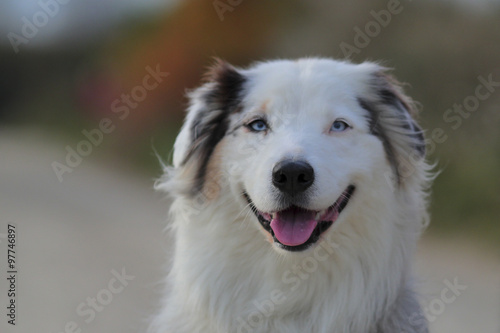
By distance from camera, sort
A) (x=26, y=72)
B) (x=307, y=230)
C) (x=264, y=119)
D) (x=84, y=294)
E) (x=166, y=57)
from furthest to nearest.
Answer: (x=26, y=72) < (x=166, y=57) < (x=84, y=294) < (x=264, y=119) < (x=307, y=230)

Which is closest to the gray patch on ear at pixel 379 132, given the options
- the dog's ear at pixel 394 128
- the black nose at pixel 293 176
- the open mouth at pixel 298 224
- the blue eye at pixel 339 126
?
the dog's ear at pixel 394 128

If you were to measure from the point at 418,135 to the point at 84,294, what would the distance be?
15.5 feet

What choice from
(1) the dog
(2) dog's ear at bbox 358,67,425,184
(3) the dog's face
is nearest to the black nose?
(3) the dog's face

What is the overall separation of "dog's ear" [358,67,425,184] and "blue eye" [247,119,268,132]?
2.12 feet

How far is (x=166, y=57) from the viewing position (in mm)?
11469

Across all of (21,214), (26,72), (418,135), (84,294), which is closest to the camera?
(418,135)

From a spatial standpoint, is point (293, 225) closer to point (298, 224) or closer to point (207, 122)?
→ point (298, 224)

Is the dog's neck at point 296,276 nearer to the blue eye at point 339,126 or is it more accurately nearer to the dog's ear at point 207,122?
the dog's ear at point 207,122

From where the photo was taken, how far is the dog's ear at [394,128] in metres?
3.66

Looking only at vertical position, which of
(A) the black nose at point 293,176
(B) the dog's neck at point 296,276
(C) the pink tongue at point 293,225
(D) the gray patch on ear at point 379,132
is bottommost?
(B) the dog's neck at point 296,276

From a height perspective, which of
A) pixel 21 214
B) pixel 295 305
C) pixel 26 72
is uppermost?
pixel 295 305

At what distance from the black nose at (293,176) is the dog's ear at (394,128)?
736 millimetres

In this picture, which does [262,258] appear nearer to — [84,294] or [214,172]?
[214,172]

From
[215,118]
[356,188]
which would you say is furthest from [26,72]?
[356,188]
